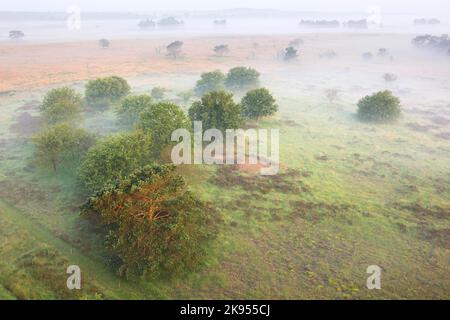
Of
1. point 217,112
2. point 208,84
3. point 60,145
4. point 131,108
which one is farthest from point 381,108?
point 60,145

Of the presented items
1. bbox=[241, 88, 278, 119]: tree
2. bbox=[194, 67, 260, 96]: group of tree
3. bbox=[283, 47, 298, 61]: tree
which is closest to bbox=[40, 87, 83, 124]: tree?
bbox=[241, 88, 278, 119]: tree

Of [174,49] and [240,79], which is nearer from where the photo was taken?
[240,79]

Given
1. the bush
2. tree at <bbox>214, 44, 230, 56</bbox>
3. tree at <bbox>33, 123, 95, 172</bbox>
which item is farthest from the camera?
tree at <bbox>214, 44, 230, 56</bbox>

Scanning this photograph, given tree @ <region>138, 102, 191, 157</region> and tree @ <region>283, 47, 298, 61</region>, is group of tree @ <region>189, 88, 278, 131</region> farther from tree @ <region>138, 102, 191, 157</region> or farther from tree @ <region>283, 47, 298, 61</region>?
tree @ <region>283, 47, 298, 61</region>

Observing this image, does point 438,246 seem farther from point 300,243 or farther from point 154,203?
point 154,203

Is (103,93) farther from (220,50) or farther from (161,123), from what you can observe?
(220,50)
